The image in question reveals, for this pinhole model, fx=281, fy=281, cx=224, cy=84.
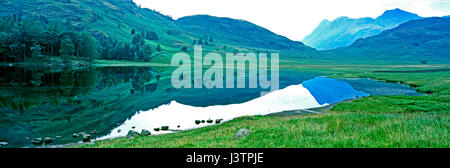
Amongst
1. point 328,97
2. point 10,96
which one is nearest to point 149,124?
point 10,96

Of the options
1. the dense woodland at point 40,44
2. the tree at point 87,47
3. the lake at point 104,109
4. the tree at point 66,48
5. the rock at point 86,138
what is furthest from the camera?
the tree at point 87,47

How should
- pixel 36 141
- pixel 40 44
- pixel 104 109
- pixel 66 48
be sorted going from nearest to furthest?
1. pixel 36 141
2. pixel 104 109
3. pixel 66 48
4. pixel 40 44

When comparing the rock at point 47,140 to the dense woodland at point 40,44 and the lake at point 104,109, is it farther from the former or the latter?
the dense woodland at point 40,44

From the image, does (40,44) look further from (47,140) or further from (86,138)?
(86,138)

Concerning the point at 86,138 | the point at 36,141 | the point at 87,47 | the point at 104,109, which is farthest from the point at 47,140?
the point at 87,47

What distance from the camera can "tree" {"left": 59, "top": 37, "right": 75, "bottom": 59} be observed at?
135 m

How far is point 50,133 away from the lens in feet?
103

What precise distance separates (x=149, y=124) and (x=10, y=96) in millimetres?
33875

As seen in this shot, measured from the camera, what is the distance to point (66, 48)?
136375 mm

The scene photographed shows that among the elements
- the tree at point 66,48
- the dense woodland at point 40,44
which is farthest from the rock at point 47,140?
the tree at point 66,48

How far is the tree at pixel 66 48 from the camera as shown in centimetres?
13525
